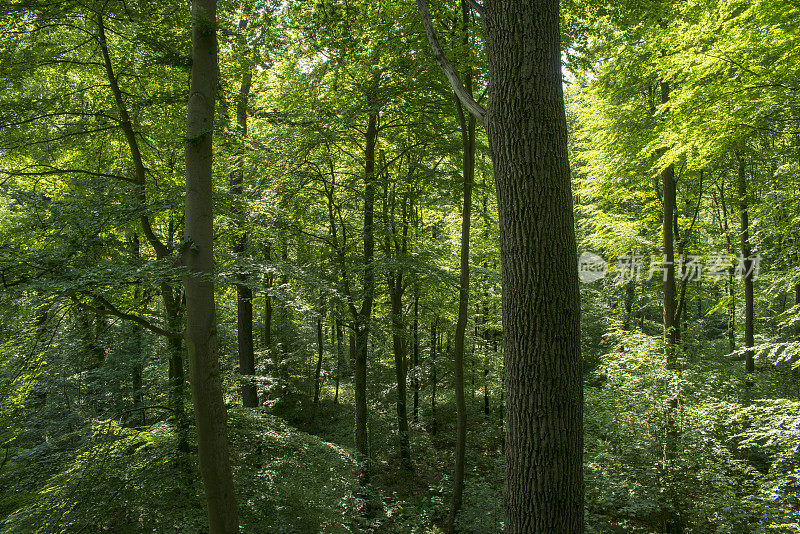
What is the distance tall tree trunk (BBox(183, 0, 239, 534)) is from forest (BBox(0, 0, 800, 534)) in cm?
2

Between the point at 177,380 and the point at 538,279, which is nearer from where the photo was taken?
the point at 538,279

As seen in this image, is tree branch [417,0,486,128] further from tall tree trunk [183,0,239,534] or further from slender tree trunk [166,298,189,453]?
slender tree trunk [166,298,189,453]

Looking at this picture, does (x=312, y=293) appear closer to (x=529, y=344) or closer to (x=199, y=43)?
(x=199, y=43)

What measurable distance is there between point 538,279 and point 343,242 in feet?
22.6

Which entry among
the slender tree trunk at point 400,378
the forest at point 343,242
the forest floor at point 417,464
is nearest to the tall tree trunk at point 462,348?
the forest at point 343,242

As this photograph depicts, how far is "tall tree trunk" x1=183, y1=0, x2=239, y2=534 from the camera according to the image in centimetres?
402

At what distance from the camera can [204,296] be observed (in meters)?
4.07

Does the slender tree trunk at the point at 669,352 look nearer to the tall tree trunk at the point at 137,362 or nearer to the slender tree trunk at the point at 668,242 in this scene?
the slender tree trunk at the point at 668,242

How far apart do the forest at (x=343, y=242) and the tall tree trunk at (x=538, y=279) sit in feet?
0.05

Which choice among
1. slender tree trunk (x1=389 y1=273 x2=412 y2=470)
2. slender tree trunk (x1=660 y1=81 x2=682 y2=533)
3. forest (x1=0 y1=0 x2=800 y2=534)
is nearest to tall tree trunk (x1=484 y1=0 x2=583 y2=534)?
forest (x1=0 y1=0 x2=800 y2=534)

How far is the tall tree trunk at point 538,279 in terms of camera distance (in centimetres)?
227

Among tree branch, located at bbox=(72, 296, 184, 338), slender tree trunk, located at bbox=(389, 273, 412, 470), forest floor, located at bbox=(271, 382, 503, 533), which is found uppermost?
tree branch, located at bbox=(72, 296, 184, 338)

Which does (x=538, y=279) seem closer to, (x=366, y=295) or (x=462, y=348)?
(x=462, y=348)

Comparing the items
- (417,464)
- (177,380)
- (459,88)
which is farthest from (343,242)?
(417,464)
